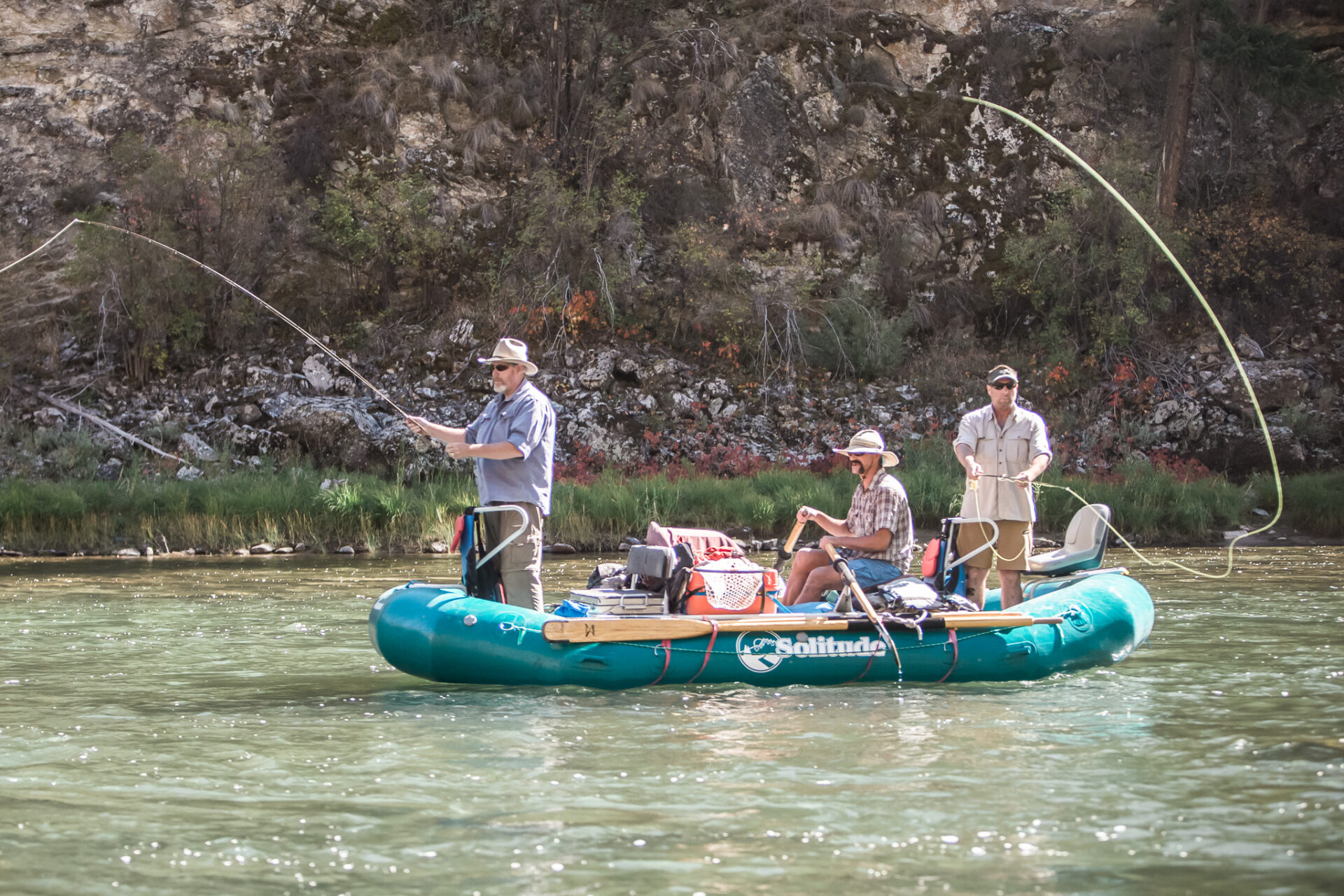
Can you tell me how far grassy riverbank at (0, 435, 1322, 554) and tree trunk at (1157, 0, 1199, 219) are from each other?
275 inches

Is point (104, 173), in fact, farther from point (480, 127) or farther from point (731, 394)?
point (731, 394)

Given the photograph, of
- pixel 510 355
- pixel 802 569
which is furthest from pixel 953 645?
pixel 510 355

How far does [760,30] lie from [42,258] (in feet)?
42.6

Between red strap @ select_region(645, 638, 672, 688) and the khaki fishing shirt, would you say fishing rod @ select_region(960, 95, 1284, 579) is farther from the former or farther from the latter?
red strap @ select_region(645, 638, 672, 688)

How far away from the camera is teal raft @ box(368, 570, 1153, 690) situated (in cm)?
702

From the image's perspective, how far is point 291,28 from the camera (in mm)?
24500

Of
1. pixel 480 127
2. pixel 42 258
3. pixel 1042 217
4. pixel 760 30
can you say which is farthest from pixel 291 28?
pixel 1042 217

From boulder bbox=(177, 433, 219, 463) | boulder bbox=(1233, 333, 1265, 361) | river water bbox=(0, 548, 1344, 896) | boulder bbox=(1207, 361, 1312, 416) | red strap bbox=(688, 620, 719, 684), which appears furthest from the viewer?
boulder bbox=(1233, 333, 1265, 361)

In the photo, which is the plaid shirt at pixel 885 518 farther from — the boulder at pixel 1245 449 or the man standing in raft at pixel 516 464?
the boulder at pixel 1245 449

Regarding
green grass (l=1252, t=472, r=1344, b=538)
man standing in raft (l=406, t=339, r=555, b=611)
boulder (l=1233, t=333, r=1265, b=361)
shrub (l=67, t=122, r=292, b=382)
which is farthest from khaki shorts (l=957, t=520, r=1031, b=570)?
shrub (l=67, t=122, r=292, b=382)

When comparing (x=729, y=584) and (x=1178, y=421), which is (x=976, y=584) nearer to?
(x=729, y=584)

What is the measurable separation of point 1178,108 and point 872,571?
17.5 meters

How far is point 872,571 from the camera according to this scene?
7.67 metres

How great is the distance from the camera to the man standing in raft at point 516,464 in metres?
7.25
